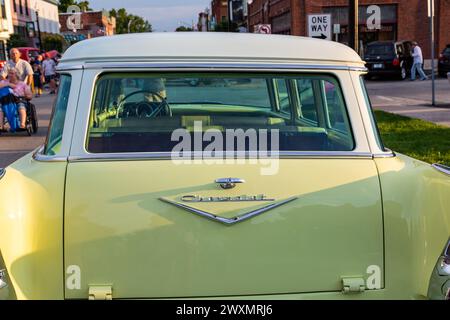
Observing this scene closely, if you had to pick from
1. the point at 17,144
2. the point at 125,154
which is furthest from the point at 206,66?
the point at 17,144

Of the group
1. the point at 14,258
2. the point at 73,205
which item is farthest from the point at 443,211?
the point at 14,258

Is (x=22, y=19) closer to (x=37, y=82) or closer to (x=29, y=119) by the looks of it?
(x=37, y=82)

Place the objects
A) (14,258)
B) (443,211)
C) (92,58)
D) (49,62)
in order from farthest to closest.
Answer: (49,62) → (92,58) → (443,211) → (14,258)

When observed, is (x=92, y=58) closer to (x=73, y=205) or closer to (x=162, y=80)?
(x=162, y=80)

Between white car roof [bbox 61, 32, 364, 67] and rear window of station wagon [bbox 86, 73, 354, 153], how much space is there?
89 mm

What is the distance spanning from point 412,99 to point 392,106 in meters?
2.19

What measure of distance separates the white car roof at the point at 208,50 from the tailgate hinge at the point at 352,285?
1061mm

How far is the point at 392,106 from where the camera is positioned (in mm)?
15906

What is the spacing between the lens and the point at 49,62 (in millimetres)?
25828

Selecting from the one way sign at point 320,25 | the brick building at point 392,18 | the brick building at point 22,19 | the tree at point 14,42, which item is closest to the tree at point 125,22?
the brick building at point 22,19

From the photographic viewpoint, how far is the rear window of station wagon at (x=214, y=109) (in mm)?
2757

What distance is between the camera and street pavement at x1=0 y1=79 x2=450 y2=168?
10736 mm

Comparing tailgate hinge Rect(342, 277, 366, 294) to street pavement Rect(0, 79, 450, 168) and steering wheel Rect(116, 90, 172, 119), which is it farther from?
steering wheel Rect(116, 90, 172, 119)

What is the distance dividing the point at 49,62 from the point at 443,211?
25.5m
